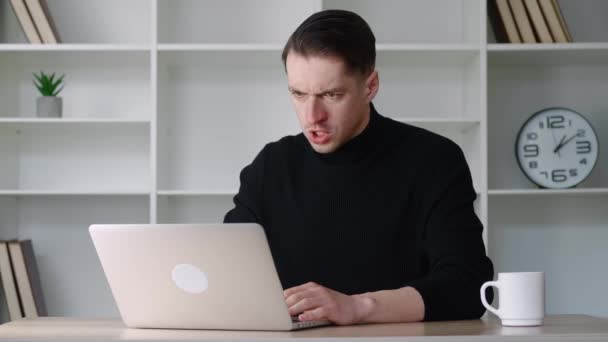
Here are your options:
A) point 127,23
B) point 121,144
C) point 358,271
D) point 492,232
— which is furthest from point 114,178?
point 358,271

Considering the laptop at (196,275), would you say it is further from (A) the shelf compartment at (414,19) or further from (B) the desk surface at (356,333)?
(A) the shelf compartment at (414,19)

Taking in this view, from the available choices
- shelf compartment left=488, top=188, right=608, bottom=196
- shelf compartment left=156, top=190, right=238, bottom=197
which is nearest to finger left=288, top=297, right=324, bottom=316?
shelf compartment left=156, top=190, right=238, bottom=197

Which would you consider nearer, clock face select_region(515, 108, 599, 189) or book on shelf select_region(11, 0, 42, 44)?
book on shelf select_region(11, 0, 42, 44)

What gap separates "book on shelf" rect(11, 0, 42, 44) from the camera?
3.26m

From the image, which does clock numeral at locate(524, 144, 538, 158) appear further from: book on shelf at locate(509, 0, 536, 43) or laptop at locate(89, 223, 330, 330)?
laptop at locate(89, 223, 330, 330)

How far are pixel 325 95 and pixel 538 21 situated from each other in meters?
1.70

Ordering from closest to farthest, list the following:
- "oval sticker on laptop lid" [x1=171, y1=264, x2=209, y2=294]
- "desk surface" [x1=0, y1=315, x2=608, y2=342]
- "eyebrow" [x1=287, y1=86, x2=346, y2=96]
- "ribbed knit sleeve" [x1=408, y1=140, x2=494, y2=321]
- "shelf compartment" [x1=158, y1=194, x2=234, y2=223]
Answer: "desk surface" [x1=0, y1=315, x2=608, y2=342]
"oval sticker on laptop lid" [x1=171, y1=264, x2=209, y2=294]
"ribbed knit sleeve" [x1=408, y1=140, x2=494, y2=321]
"eyebrow" [x1=287, y1=86, x2=346, y2=96]
"shelf compartment" [x1=158, y1=194, x2=234, y2=223]

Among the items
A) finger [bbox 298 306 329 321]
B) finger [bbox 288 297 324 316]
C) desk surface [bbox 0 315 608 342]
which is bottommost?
desk surface [bbox 0 315 608 342]

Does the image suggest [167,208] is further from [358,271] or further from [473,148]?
[358,271]

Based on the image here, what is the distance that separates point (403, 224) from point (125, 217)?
1.80 m

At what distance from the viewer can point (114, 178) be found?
353 centimetres

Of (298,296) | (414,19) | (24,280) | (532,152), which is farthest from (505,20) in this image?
(298,296)

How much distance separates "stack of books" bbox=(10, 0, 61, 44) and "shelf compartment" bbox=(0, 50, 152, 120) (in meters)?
0.23

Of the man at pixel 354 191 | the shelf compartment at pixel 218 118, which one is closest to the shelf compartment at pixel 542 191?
the shelf compartment at pixel 218 118
